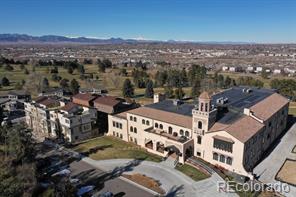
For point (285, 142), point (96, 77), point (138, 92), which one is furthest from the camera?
point (96, 77)

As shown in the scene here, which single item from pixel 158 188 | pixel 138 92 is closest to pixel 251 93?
pixel 158 188

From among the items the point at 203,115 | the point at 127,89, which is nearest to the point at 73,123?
the point at 203,115

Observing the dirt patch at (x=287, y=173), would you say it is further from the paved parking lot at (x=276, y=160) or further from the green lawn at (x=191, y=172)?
the green lawn at (x=191, y=172)

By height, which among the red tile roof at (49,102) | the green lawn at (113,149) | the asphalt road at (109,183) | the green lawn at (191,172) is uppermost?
the red tile roof at (49,102)

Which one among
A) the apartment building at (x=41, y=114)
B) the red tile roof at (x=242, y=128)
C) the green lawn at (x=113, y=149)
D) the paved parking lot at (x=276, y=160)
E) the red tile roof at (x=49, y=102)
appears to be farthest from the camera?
the red tile roof at (x=49, y=102)

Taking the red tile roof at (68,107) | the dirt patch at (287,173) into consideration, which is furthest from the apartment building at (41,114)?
the dirt patch at (287,173)

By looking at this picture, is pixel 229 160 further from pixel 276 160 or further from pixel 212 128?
pixel 276 160

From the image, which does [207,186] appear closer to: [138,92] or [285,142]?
[285,142]
